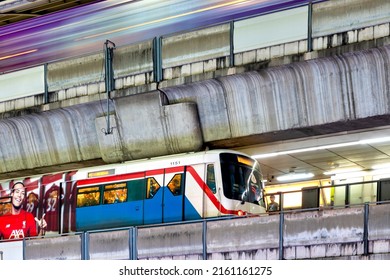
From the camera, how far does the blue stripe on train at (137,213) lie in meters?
28.3

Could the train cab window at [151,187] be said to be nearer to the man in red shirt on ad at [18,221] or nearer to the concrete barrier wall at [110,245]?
the concrete barrier wall at [110,245]

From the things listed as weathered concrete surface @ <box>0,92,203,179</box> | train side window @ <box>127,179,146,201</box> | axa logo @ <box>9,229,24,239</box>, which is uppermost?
weathered concrete surface @ <box>0,92,203,179</box>

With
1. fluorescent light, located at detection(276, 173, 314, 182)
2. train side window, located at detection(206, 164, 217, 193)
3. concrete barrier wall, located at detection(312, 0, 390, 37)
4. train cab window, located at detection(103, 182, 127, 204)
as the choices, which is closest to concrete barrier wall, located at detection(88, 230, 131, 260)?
train cab window, located at detection(103, 182, 127, 204)

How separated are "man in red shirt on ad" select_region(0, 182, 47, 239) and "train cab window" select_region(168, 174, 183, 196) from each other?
5.57 metres

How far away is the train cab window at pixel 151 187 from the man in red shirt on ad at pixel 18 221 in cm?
473

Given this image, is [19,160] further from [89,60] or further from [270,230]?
[270,230]

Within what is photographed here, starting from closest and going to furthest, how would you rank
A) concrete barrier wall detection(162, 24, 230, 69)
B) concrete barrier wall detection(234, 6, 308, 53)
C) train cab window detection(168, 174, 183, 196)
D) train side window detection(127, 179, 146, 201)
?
concrete barrier wall detection(234, 6, 308, 53), train cab window detection(168, 174, 183, 196), concrete barrier wall detection(162, 24, 230, 69), train side window detection(127, 179, 146, 201)

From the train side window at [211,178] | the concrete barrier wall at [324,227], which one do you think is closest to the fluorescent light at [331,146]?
the train side window at [211,178]

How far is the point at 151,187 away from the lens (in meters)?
29.2

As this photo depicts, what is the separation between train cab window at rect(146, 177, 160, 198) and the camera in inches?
1144

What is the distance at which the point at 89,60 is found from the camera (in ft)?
107

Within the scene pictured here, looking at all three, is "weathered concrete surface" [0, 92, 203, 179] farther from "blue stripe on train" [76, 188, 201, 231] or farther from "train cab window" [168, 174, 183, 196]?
"blue stripe on train" [76, 188, 201, 231]
